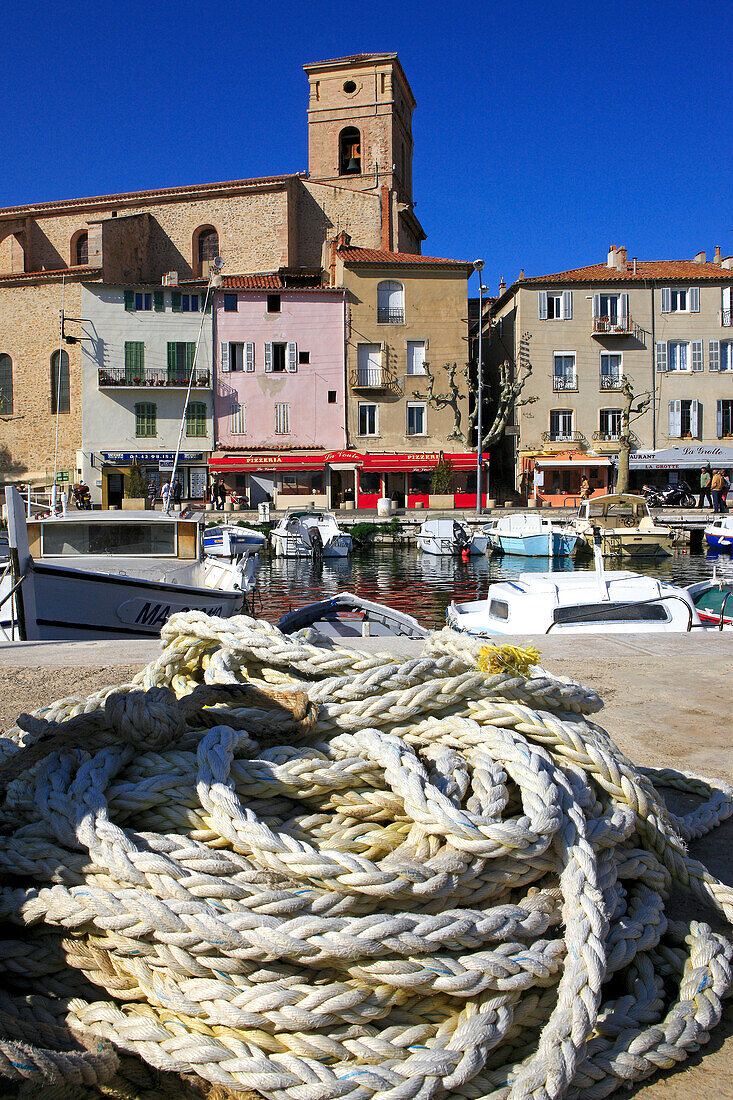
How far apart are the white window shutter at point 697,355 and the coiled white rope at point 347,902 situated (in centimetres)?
4244

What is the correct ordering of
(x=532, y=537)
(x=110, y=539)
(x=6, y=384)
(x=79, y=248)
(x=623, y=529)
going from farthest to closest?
1. (x=79, y=248)
2. (x=6, y=384)
3. (x=623, y=529)
4. (x=532, y=537)
5. (x=110, y=539)

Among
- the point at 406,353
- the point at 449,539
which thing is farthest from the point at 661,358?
the point at 449,539

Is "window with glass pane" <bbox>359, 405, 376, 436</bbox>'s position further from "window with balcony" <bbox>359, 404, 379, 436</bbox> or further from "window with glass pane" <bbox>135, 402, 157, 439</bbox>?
"window with glass pane" <bbox>135, 402, 157, 439</bbox>

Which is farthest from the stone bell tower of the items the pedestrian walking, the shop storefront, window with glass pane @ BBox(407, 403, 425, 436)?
the pedestrian walking

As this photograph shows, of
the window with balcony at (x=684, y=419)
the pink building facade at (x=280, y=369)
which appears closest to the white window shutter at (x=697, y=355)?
the window with balcony at (x=684, y=419)

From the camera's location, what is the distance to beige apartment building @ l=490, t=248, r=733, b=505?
39.7 metres

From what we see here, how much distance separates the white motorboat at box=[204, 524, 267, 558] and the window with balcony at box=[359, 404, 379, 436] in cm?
1487

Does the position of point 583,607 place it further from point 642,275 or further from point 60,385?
point 60,385

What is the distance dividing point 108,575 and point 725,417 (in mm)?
37628

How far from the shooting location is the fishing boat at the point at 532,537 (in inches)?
1059

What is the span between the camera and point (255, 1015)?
4.95 ft

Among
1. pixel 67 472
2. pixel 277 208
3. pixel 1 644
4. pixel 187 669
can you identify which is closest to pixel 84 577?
pixel 1 644

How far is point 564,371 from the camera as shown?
40.0 metres

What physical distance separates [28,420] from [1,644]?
41.6 meters
